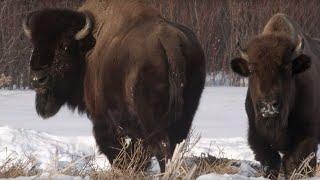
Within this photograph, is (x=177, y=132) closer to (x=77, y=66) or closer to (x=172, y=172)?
(x=77, y=66)

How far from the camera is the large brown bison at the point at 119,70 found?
7.21 meters

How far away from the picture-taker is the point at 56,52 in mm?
8352

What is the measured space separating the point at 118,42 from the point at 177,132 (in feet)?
3.47

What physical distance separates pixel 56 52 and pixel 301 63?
2580 mm

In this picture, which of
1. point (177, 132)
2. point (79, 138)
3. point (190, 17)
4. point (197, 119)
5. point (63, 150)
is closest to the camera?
point (177, 132)

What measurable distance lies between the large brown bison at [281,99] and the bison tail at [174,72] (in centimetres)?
68

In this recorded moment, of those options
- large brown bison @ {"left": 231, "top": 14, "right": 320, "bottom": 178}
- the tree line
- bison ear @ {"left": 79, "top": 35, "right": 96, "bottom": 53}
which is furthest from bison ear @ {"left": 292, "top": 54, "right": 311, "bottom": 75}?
the tree line

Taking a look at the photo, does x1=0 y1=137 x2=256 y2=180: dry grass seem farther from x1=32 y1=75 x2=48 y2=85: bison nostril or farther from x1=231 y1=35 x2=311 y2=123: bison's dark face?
x1=32 y1=75 x2=48 y2=85: bison nostril

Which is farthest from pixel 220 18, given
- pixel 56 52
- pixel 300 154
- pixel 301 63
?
pixel 300 154

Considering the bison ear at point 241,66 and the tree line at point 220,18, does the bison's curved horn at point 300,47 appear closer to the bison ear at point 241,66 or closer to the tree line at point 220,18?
the bison ear at point 241,66

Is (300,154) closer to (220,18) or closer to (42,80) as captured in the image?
(42,80)

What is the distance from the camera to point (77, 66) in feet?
28.0

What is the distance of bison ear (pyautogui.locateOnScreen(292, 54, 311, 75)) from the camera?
24.3 ft

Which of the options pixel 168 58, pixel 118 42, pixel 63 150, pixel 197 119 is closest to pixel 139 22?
pixel 118 42
